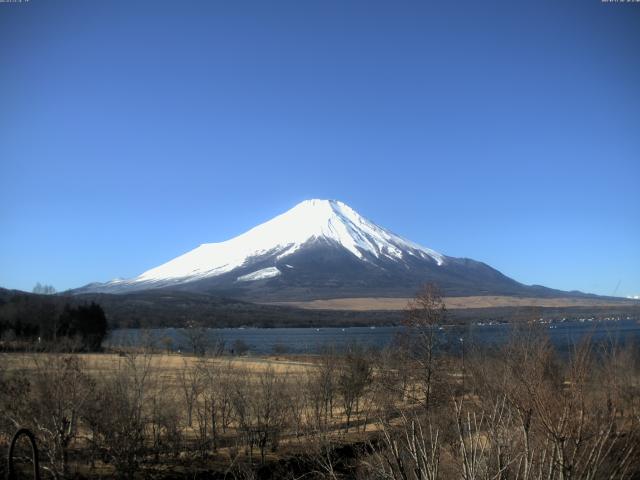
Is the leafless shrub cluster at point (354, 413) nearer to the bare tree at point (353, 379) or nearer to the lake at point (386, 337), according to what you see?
the bare tree at point (353, 379)

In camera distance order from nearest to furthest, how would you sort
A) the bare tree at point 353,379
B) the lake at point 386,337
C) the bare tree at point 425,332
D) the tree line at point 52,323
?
the bare tree at point 425,332
the lake at point 386,337
the bare tree at point 353,379
the tree line at point 52,323

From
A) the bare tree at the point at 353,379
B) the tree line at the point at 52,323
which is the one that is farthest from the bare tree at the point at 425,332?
the tree line at the point at 52,323

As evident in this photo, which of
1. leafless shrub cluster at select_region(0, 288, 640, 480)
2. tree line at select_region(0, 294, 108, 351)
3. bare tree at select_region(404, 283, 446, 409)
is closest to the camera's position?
leafless shrub cluster at select_region(0, 288, 640, 480)

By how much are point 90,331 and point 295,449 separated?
58.0 m

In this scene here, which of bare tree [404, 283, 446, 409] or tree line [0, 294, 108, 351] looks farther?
tree line [0, 294, 108, 351]

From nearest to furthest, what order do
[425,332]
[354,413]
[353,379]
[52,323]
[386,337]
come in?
[425,332]
[353,379]
[354,413]
[52,323]
[386,337]

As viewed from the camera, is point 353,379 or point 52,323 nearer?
point 353,379

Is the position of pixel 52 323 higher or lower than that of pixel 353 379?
higher

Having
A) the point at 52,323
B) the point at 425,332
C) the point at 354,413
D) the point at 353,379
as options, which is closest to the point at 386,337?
the point at 52,323

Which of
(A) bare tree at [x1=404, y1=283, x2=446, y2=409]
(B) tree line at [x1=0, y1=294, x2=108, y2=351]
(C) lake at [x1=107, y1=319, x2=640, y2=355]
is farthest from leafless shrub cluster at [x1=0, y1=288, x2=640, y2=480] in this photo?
(B) tree line at [x1=0, y1=294, x2=108, y2=351]

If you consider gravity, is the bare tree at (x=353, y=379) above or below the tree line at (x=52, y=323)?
below

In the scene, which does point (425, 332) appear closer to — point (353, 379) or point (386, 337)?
point (353, 379)

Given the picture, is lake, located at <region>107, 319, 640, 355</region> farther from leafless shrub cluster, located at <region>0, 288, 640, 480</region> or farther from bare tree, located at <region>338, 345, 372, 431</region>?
bare tree, located at <region>338, 345, 372, 431</region>

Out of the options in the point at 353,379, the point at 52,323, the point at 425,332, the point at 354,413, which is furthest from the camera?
the point at 52,323
